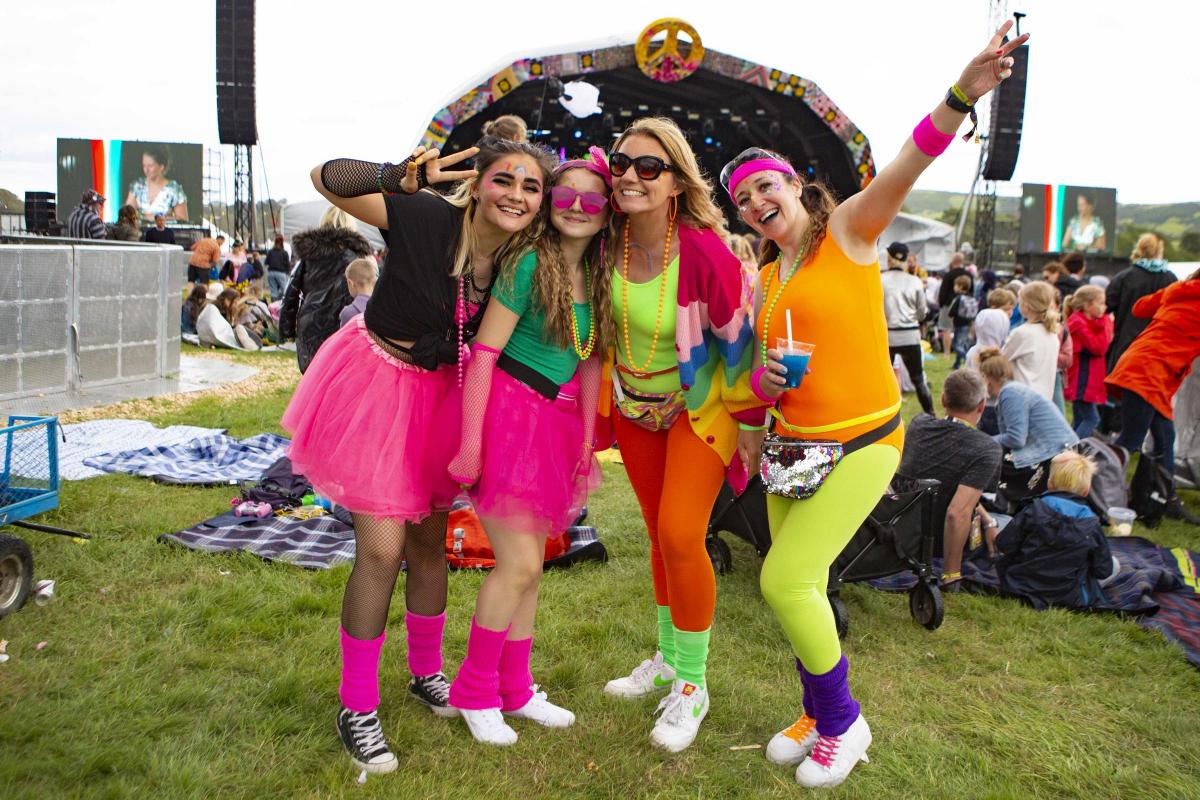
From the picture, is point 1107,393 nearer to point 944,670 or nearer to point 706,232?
point 944,670

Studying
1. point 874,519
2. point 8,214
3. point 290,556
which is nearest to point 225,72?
point 8,214

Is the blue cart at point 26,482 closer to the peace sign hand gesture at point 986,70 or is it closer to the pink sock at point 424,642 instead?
the pink sock at point 424,642

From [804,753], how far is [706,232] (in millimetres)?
1706

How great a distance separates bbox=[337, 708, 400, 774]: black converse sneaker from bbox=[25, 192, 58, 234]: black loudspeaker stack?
14.4 metres

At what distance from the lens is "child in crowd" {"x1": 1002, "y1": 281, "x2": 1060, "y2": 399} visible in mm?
6799

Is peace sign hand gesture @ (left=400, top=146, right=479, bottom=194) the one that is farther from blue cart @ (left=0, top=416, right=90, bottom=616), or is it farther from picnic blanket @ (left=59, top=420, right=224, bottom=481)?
picnic blanket @ (left=59, top=420, right=224, bottom=481)

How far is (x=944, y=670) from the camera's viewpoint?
3.88m

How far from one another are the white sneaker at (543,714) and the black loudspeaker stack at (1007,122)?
18482 mm

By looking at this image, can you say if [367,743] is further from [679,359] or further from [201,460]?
[201,460]

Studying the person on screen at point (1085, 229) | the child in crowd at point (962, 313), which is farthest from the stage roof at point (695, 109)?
the person on screen at point (1085, 229)

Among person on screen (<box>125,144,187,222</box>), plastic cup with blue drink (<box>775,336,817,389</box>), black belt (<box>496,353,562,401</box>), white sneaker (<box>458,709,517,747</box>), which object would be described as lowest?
white sneaker (<box>458,709,517,747</box>)

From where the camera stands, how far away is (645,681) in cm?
343

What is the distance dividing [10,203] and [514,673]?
561 inches

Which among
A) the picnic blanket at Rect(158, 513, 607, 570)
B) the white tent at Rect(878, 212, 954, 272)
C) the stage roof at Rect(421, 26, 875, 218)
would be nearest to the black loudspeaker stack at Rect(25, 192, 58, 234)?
the stage roof at Rect(421, 26, 875, 218)
